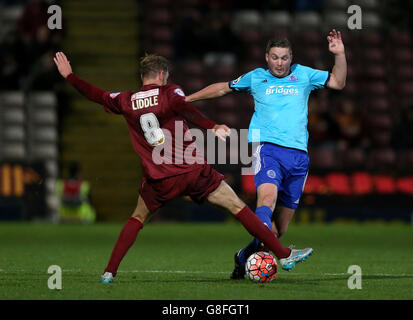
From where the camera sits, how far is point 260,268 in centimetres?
768

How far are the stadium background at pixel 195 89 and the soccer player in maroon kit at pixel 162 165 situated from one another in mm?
8716

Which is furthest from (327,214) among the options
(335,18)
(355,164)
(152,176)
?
(152,176)

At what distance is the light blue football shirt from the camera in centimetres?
845

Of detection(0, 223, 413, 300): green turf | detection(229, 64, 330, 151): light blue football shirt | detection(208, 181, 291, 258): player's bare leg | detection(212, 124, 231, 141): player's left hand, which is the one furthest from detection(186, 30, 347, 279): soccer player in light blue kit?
detection(212, 124, 231, 141): player's left hand

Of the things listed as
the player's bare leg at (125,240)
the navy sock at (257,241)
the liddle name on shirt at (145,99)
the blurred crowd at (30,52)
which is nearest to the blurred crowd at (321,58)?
the blurred crowd at (30,52)

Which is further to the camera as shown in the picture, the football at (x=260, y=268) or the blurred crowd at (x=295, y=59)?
the blurred crowd at (x=295, y=59)

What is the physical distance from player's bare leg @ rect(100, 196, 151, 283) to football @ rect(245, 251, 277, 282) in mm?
917

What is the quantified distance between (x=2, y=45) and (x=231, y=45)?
15.4ft

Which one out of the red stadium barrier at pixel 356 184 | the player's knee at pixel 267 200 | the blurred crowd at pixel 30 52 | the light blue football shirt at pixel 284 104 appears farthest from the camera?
the blurred crowd at pixel 30 52

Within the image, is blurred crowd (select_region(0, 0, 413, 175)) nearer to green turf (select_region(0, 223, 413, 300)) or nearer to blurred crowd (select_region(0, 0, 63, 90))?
blurred crowd (select_region(0, 0, 63, 90))

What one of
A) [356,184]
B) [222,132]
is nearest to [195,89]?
[356,184]

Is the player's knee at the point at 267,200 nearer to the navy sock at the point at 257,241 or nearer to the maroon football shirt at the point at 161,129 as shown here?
the navy sock at the point at 257,241

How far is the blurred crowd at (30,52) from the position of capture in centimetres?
1895

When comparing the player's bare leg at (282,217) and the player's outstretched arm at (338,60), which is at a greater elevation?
the player's outstretched arm at (338,60)
